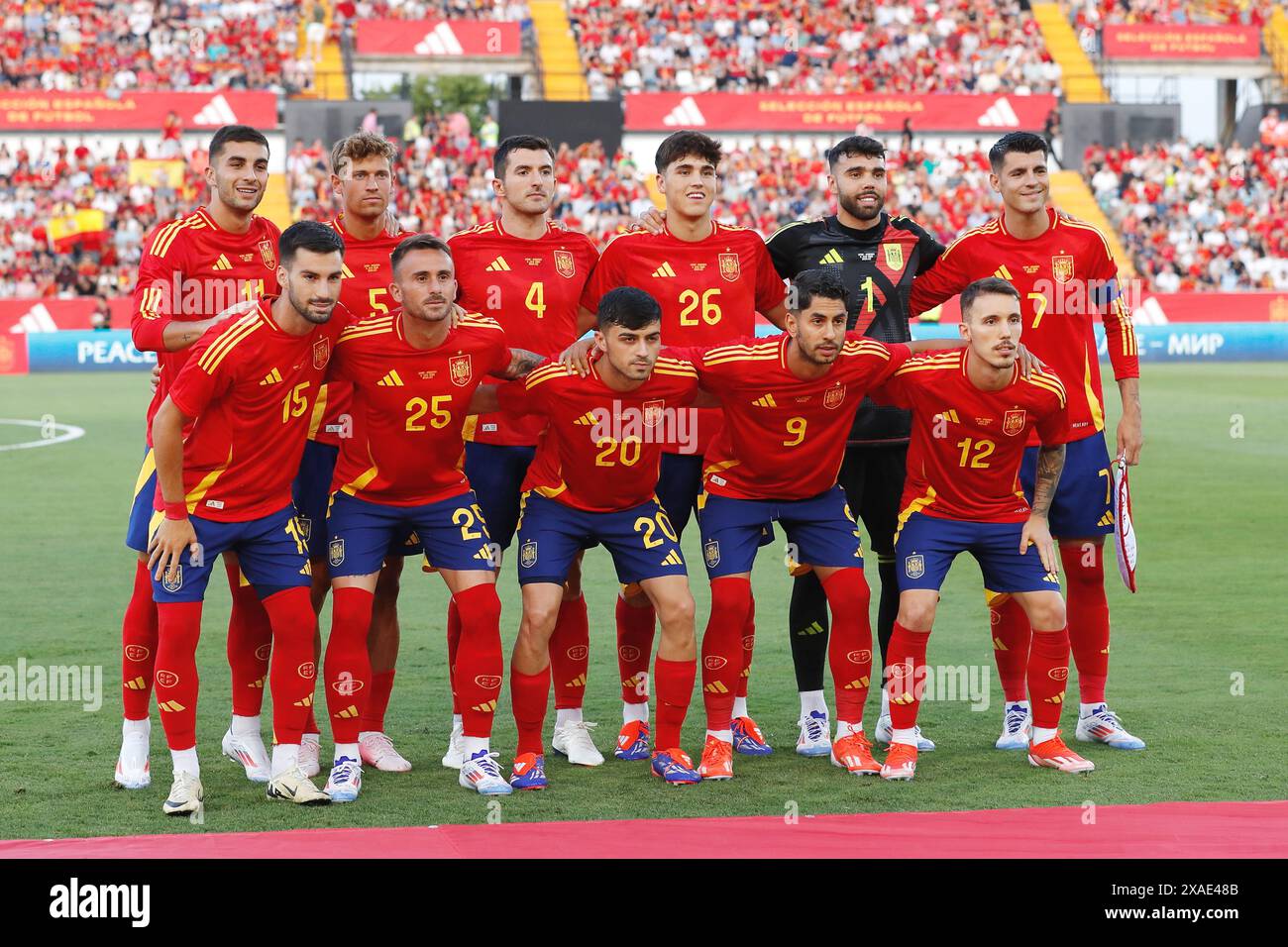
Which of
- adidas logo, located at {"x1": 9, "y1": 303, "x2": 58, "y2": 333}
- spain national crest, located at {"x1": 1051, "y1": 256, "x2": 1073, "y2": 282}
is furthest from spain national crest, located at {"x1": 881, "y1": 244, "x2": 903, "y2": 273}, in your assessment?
adidas logo, located at {"x1": 9, "y1": 303, "x2": 58, "y2": 333}

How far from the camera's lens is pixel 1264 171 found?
35469mm

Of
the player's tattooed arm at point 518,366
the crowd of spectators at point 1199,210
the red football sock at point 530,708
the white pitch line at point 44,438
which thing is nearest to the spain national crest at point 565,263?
the player's tattooed arm at point 518,366

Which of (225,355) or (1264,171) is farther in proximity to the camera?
(1264,171)

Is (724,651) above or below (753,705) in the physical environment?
above

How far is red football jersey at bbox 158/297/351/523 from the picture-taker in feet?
18.1

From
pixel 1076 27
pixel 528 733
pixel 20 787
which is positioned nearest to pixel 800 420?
pixel 528 733

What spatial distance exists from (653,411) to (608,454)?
24cm

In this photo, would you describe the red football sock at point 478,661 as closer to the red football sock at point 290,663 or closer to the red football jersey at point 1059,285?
the red football sock at point 290,663

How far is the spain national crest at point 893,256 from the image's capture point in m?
6.63

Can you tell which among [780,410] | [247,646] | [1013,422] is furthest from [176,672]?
[1013,422]

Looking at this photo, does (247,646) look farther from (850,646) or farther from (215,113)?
(215,113)

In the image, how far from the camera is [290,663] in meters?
5.69
